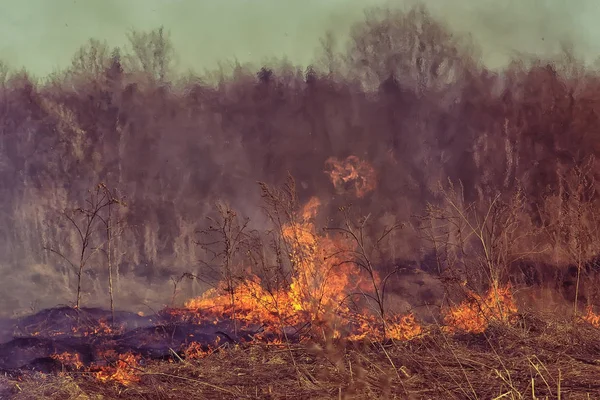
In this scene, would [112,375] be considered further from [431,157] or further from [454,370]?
[431,157]

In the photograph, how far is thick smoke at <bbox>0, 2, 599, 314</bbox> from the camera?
338 inches

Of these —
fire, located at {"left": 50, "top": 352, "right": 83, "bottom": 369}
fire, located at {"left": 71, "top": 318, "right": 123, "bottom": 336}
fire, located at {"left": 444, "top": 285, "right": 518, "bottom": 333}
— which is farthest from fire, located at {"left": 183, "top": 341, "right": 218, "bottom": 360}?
fire, located at {"left": 444, "top": 285, "right": 518, "bottom": 333}

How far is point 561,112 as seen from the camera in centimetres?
925

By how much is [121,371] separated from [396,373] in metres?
4.34

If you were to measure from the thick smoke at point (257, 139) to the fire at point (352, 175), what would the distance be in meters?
0.13

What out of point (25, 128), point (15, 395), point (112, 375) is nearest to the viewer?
point (15, 395)

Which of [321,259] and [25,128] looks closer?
[25,128]

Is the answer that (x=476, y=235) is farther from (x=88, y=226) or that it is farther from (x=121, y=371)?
(x=88, y=226)

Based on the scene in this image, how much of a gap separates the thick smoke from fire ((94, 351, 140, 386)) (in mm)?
1144

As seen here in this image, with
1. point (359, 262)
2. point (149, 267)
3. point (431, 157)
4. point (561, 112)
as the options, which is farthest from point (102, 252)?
point (561, 112)

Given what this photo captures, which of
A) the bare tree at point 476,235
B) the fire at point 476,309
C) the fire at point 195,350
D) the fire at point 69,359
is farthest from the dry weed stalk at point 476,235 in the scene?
the fire at point 69,359

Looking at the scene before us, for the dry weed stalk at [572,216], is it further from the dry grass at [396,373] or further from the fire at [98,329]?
the fire at [98,329]

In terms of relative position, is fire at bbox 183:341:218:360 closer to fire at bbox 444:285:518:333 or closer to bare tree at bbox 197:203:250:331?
bare tree at bbox 197:203:250:331

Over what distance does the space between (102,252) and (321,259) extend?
3.71 m
